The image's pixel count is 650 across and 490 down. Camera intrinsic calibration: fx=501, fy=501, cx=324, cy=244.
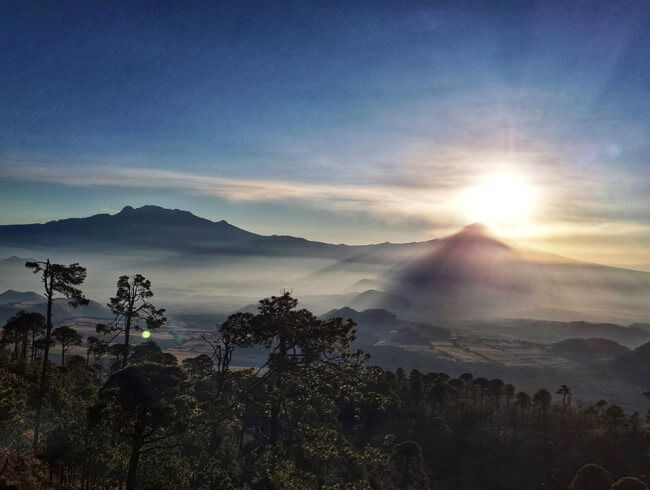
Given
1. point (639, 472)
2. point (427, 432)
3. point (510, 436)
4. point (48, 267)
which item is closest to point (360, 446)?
point (427, 432)

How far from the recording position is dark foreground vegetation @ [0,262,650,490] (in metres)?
22.9

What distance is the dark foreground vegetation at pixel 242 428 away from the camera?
2294 centimetres

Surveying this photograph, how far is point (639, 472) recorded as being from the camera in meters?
72.6

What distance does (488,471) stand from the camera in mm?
78062

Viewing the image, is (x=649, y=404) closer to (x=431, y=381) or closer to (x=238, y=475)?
(x=431, y=381)

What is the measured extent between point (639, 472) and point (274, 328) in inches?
2933

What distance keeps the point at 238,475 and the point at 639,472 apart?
64.0 metres

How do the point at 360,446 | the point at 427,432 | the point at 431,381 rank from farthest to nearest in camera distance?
the point at 431,381 → the point at 427,432 → the point at 360,446

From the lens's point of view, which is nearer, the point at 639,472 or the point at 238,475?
the point at 238,475

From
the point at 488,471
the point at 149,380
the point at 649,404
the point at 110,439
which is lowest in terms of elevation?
the point at 649,404

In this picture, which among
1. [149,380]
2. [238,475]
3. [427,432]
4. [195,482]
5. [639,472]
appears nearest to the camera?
[149,380]

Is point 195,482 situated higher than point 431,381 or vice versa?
point 195,482

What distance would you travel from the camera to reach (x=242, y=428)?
40219mm

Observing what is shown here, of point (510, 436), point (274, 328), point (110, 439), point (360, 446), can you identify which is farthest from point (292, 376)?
point (510, 436)
